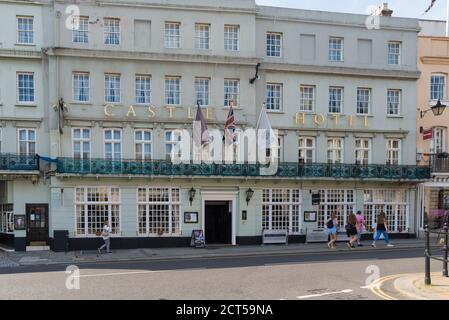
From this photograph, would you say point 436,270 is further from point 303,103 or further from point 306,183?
point 303,103

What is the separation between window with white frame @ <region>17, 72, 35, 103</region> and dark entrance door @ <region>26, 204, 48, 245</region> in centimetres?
555

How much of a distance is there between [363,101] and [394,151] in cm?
364

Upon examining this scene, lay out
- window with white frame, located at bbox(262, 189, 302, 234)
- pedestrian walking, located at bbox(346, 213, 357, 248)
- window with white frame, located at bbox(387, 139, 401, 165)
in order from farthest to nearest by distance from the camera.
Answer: window with white frame, located at bbox(387, 139, 401, 165)
window with white frame, located at bbox(262, 189, 302, 234)
pedestrian walking, located at bbox(346, 213, 357, 248)

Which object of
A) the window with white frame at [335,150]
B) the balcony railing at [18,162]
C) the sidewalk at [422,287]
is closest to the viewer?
the sidewalk at [422,287]

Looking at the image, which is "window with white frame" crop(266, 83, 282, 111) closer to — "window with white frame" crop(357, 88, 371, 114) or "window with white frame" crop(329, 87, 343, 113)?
"window with white frame" crop(329, 87, 343, 113)

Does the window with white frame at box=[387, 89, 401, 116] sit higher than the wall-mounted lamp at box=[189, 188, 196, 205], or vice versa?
the window with white frame at box=[387, 89, 401, 116]

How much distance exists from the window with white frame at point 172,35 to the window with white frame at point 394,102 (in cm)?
1324

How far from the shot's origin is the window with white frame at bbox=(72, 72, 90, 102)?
21.9m

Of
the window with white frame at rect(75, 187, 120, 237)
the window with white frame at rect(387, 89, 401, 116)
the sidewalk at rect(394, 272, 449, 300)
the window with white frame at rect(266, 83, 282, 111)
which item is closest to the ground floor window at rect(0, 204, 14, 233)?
the window with white frame at rect(75, 187, 120, 237)

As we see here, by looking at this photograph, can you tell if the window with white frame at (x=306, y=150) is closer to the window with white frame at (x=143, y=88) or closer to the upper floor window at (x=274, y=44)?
the upper floor window at (x=274, y=44)

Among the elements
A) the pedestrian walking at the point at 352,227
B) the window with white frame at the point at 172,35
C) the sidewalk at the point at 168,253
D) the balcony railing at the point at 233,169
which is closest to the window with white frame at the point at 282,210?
the balcony railing at the point at 233,169

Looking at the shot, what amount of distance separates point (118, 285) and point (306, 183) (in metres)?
15.0

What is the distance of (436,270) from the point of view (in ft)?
42.7

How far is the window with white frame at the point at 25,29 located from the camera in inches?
859
